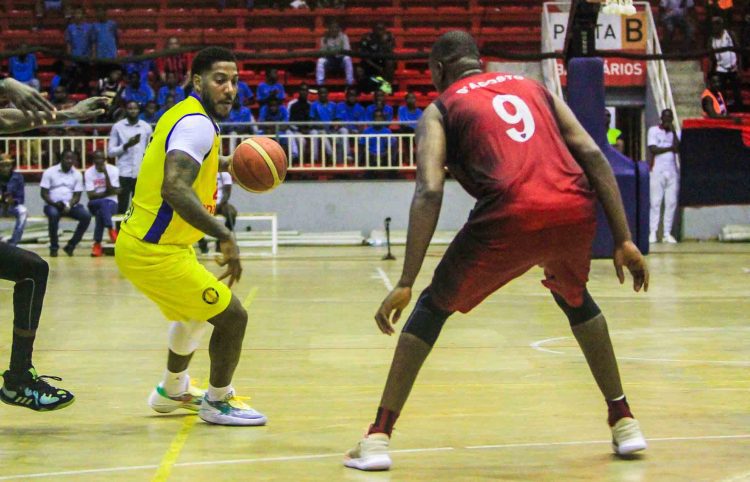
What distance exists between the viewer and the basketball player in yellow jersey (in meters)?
6.17

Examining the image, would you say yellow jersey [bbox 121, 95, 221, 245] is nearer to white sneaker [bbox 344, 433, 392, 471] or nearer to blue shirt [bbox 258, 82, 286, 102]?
white sneaker [bbox 344, 433, 392, 471]

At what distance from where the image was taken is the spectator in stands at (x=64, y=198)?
19.0 m

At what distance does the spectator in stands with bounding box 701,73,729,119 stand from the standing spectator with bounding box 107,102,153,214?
30.9 ft

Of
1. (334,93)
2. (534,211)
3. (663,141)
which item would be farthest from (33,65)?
(534,211)

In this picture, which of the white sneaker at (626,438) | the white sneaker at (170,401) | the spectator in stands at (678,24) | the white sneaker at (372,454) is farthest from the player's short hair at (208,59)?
the spectator in stands at (678,24)

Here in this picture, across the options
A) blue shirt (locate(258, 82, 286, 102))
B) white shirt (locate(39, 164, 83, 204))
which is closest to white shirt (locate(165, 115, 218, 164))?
white shirt (locate(39, 164, 83, 204))

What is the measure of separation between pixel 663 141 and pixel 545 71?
12.9ft

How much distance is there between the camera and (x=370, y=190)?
71.7 feet

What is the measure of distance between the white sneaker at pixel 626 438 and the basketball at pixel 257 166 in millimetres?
2491

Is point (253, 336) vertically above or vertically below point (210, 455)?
below

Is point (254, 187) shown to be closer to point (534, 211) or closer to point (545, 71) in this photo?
point (534, 211)

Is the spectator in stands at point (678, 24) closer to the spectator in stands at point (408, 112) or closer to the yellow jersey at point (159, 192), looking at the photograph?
the spectator in stands at point (408, 112)

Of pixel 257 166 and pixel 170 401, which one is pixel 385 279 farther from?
pixel 170 401

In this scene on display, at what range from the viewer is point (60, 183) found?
19.4 metres
